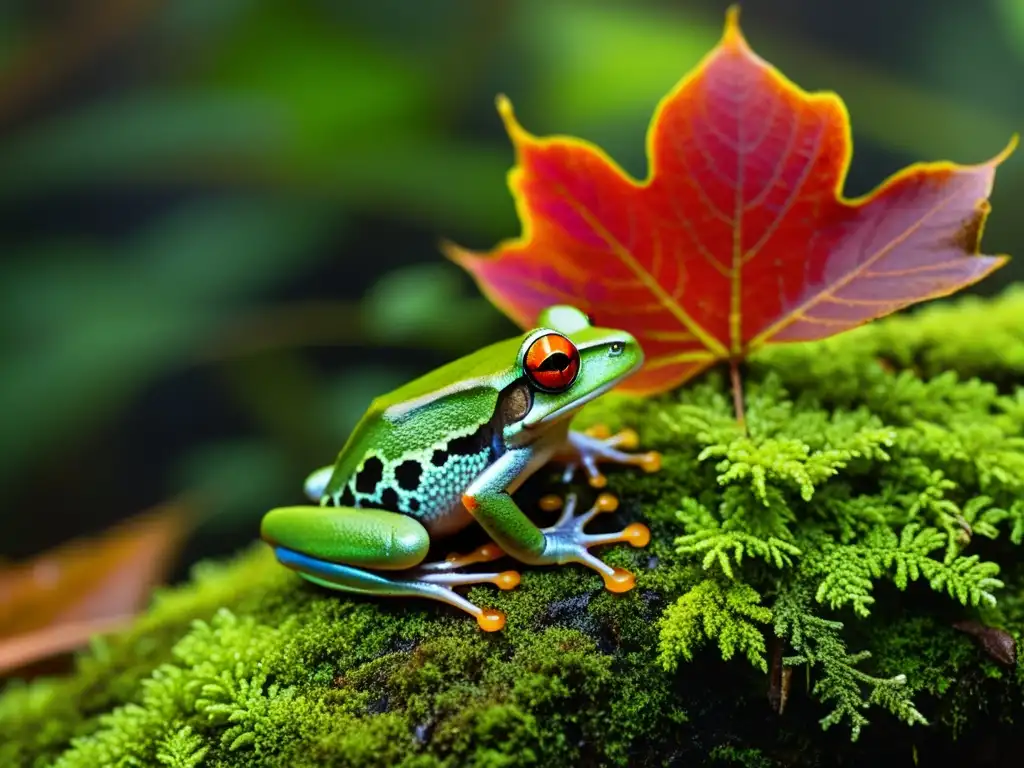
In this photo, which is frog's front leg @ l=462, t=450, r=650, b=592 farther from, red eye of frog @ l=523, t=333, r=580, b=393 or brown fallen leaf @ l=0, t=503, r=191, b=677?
brown fallen leaf @ l=0, t=503, r=191, b=677

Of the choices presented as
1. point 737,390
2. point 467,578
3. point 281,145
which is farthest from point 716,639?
point 281,145

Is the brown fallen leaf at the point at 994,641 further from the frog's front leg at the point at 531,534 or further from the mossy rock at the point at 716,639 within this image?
the frog's front leg at the point at 531,534

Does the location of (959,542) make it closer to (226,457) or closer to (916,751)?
(916,751)

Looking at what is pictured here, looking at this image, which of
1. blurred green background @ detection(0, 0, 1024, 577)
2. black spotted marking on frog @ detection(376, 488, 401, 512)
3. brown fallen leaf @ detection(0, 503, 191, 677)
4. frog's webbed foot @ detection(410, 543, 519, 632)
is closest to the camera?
frog's webbed foot @ detection(410, 543, 519, 632)

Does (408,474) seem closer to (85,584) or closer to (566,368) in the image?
(566,368)

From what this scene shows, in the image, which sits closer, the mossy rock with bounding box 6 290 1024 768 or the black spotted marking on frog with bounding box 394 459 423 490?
the mossy rock with bounding box 6 290 1024 768

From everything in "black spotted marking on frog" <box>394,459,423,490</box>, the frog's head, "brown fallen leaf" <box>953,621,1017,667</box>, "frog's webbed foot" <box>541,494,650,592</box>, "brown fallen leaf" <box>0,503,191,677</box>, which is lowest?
"brown fallen leaf" <box>953,621,1017,667</box>

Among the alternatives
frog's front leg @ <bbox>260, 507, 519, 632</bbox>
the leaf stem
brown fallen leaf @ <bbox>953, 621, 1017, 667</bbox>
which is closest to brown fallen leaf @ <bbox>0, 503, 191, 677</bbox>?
frog's front leg @ <bbox>260, 507, 519, 632</bbox>
